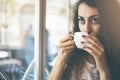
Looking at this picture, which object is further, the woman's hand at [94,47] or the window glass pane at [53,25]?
the window glass pane at [53,25]

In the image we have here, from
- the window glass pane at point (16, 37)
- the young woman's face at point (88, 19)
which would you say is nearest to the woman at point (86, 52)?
the young woman's face at point (88, 19)

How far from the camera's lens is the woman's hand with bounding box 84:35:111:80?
1.19 meters

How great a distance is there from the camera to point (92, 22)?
120 centimetres

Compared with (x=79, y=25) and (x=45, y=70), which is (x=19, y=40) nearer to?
(x=45, y=70)

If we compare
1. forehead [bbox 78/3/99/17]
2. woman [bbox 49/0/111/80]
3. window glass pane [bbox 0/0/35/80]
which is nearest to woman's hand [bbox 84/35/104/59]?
woman [bbox 49/0/111/80]

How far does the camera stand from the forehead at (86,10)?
1.20 metres

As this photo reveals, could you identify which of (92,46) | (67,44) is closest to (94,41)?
(92,46)

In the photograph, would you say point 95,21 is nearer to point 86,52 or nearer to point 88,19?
point 88,19

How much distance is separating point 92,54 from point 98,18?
19cm

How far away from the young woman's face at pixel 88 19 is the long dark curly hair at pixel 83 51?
2cm

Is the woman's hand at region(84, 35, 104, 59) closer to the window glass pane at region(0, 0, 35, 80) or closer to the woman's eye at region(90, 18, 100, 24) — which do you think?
the woman's eye at region(90, 18, 100, 24)

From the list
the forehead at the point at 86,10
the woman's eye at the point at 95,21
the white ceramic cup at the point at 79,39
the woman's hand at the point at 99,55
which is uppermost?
the forehead at the point at 86,10

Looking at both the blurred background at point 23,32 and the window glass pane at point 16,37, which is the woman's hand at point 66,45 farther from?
the window glass pane at point 16,37

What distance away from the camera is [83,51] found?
4.08 ft
